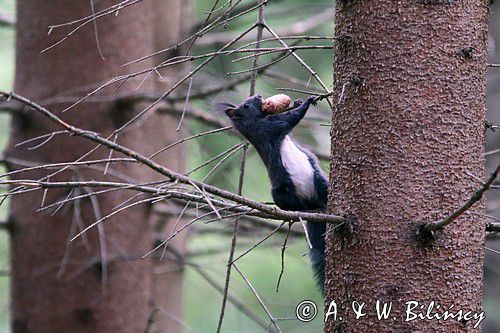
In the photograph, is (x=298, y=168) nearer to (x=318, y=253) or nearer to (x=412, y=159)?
(x=318, y=253)

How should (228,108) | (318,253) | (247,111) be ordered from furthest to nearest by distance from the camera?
(228,108) → (247,111) → (318,253)

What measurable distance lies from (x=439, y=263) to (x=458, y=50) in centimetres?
59

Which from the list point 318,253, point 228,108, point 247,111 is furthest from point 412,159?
point 228,108

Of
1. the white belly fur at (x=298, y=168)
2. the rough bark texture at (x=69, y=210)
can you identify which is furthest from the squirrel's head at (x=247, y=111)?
the rough bark texture at (x=69, y=210)

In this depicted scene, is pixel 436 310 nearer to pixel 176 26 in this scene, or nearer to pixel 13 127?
pixel 13 127

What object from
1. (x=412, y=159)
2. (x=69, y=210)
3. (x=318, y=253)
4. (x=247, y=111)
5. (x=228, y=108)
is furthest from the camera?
(x=69, y=210)

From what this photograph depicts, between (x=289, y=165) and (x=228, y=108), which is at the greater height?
(x=228, y=108)

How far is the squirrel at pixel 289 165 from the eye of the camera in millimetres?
3152

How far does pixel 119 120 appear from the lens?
4.31 meters

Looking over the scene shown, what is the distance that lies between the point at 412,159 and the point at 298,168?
1039mm

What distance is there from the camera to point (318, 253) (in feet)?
10.3

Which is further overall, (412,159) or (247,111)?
(247,111)

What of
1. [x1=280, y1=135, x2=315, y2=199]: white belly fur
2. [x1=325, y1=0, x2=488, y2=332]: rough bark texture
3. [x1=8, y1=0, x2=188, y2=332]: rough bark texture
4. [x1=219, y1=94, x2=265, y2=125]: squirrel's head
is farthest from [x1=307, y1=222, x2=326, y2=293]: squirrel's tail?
[x1=8, y1=0, x2=188, y2=332]: rough bark texture

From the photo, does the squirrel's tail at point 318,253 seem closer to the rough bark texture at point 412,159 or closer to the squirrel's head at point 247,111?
the squirrel's head at point 247,111
